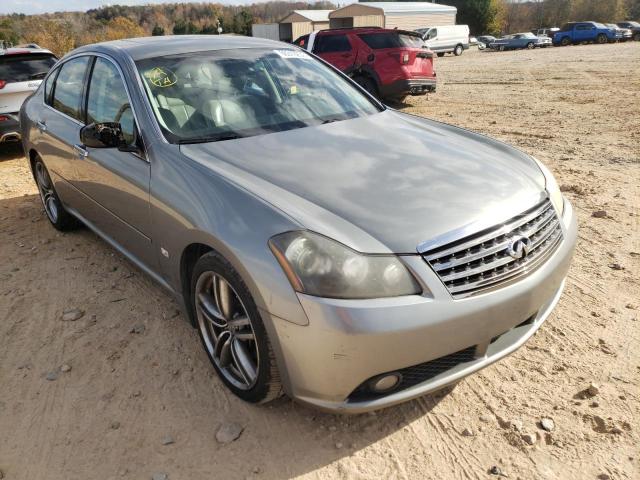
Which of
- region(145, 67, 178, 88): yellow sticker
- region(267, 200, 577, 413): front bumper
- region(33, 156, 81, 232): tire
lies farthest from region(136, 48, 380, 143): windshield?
region(33, 156, 81, 232): tire

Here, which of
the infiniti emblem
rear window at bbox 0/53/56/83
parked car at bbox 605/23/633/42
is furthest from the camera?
parked car at bbox 605/23/633/42

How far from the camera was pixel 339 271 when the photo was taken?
75.4 inches

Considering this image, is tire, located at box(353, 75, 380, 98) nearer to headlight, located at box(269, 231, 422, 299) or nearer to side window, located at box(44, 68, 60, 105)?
side window, located at box(44, 68, 60, 105)

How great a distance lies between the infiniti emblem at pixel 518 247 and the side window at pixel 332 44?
9650 millimetres

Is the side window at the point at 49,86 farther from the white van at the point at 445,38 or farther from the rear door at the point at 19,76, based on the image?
the white van at the point at 445,38

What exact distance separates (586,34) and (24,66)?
37744 mm

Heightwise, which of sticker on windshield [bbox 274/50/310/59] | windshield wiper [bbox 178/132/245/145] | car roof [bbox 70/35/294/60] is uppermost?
car roof [bbox 70/35/294/60]

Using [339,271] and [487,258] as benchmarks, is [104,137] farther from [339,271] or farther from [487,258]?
[487,258]

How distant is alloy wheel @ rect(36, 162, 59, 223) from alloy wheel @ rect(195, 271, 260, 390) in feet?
8.95

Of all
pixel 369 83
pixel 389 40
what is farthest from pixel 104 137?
pixel 389 40

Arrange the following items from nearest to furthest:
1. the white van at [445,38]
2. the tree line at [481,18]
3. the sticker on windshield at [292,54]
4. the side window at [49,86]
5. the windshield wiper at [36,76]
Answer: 1. the sticker on windshield at [292,54]
2. the side window at [49,86]
3. the windshield wiper at [36,76]
4. the white van at [445,38]
5. the tree line at [481,18]

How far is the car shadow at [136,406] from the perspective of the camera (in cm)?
220

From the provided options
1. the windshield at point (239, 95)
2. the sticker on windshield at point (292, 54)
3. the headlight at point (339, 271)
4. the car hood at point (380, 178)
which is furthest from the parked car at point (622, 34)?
the headlight at point (339, 271)

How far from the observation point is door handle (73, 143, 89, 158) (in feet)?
11.3
